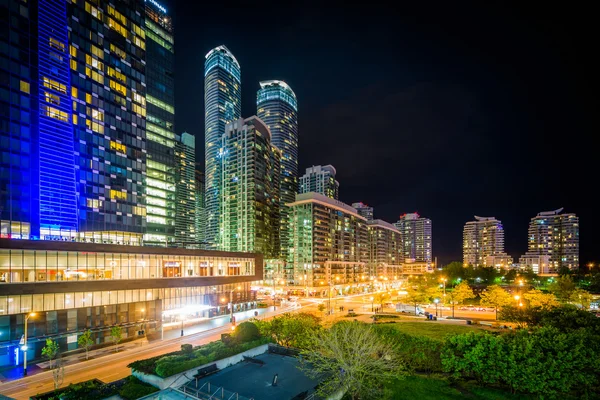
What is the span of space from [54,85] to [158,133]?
4231 centimetres

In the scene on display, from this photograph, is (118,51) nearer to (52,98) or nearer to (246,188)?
(52,98)

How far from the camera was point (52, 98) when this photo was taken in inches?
2763

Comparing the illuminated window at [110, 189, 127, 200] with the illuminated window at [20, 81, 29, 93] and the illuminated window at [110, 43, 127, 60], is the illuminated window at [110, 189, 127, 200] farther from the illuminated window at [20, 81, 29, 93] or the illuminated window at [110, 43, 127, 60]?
the illuminated window at [110, 43, 127, 60]

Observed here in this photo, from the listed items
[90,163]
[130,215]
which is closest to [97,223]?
[130,215]

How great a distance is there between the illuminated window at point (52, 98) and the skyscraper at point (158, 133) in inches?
1456

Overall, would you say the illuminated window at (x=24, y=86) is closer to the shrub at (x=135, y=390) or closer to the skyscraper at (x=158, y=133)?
the skyscraper at (x=158, y=133)

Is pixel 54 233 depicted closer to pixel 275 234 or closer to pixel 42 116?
pixel 42 116

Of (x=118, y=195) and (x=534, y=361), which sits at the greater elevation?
(x=118, y=195)

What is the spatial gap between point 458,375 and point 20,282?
49.4m

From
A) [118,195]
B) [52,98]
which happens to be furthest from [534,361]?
[52,98]

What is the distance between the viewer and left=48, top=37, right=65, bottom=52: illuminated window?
229 ft

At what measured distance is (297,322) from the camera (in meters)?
38.2

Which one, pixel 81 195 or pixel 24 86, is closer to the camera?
pixel 24 86

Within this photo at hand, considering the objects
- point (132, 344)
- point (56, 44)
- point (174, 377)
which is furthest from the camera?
point (56, 44)
